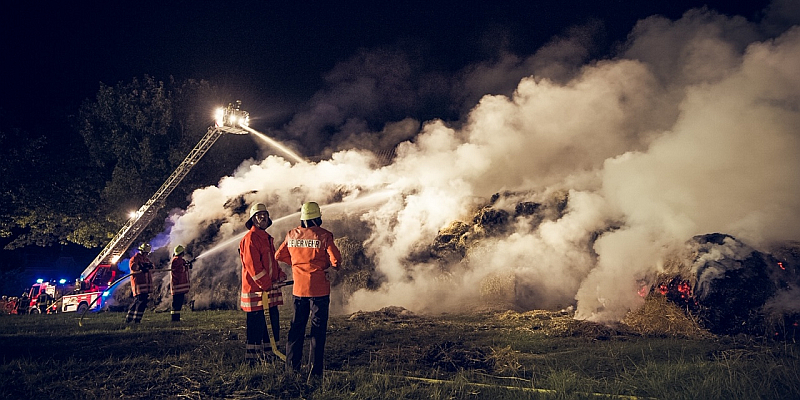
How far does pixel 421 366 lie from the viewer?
6.19m

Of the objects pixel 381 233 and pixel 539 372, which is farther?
pixel 381 233

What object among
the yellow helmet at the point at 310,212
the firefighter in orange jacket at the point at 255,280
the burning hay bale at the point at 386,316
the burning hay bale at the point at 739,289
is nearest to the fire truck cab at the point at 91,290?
the burning hay bale at the point at 386,316

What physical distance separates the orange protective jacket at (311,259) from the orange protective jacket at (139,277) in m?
8.69

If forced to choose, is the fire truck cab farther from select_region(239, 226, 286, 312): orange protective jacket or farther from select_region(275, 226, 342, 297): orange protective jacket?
select_region(275, 226, 342, 297): orange protective jacket

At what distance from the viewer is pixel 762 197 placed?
34.9ft

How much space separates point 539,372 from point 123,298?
16.5 m

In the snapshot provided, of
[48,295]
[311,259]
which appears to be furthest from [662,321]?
[48,295]

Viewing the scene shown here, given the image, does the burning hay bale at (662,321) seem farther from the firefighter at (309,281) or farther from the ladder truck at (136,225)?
the ladder truck at (136,225)

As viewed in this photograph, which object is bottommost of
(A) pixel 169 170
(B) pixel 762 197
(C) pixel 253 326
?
(C) pixel 253 326

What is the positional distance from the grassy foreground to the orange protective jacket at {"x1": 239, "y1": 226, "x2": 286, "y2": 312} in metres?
0.77

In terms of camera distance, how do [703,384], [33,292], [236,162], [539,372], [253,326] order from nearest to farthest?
[703,384]
[539,372]
[253,326]
[33,292]
[236,162]

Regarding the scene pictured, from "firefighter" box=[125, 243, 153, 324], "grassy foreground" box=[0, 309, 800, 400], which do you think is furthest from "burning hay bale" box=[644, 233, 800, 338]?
"firefighter" box=[125, 243, 153, 324]

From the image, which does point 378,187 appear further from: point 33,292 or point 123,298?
point 33,292

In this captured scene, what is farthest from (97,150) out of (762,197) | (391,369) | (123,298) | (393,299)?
(762,197)
